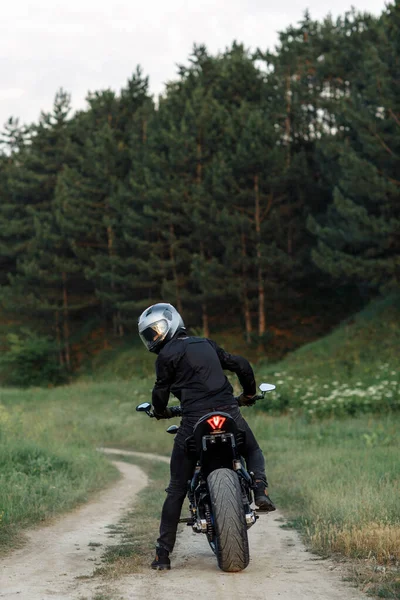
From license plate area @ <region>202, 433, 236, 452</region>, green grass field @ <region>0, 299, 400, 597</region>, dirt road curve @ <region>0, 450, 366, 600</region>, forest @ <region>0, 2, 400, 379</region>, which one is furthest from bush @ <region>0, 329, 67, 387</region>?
license plate area @ <region>202, 433, 236, 452</region>

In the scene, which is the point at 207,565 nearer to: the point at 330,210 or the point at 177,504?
the point at 177,504

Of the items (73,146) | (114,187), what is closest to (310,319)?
(114,187)

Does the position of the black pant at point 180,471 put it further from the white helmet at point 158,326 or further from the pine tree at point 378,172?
the pine tree at point 378,172

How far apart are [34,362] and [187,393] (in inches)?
1948

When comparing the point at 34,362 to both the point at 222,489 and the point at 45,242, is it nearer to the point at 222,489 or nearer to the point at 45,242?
the point at 45,242

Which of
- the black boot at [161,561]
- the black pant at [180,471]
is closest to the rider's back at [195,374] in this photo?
the black pant at [180,471]

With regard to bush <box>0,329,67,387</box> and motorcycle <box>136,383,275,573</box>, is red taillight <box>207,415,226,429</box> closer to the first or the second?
motorcycle <box>136,383,275,573</box>

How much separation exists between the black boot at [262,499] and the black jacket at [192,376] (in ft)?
Result: 2.52

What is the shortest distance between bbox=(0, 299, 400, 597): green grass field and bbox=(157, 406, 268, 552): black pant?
110cm

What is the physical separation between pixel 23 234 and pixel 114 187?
54.9ft

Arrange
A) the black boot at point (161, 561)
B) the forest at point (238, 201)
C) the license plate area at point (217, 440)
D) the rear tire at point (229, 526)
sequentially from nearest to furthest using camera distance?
the rear tire at point (229, 526) < the license plate area at point (217, 440) < the black boot at point (161, 561) < the forest at point (238, 201)

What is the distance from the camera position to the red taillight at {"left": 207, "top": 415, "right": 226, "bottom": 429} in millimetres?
6562

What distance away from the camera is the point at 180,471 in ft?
23.0

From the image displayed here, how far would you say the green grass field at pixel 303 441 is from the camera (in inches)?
333
